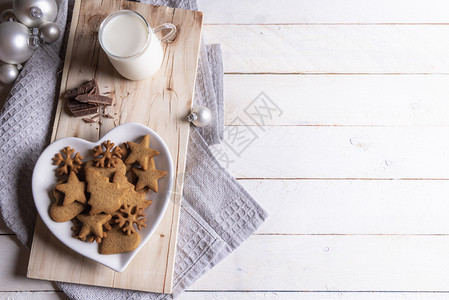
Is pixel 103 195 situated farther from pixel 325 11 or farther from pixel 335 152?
pixel 325 11

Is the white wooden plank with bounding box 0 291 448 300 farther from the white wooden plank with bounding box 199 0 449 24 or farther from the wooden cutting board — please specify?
the white wooden plank with bounding box 199 0 449 24

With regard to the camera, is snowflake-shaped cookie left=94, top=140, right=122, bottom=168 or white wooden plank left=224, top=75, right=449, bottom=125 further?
white wooden plank left=224, top=75, right=449, bottom=125

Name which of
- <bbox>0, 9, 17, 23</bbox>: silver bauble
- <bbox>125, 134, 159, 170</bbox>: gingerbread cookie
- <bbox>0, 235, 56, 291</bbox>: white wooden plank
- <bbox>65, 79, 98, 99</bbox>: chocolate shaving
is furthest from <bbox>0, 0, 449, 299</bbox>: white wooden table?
<bbox>0, 9, 17, 23</bbox>: silver bauble

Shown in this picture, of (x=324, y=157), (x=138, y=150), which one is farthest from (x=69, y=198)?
(x=324, y=157)

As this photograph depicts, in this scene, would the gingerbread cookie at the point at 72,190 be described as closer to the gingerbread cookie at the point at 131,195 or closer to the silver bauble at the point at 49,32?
the gingerbread cookie at the point at 131,195

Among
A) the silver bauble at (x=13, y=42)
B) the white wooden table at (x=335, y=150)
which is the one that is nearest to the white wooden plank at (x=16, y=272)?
the white wooden table at (x=335, y=150)

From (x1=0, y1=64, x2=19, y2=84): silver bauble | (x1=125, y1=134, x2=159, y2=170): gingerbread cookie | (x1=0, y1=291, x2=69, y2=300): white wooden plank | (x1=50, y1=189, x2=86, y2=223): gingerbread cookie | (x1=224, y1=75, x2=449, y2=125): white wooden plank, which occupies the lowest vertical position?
(x1=0, y1=291, x2=69, y2=300): white wooden plank

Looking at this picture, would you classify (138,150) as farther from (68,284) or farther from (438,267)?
(438,267)
